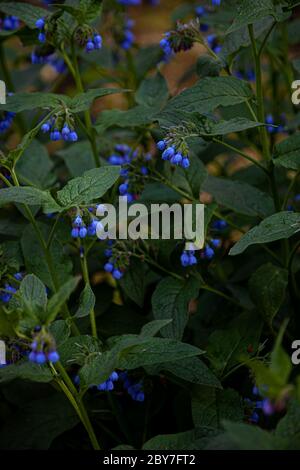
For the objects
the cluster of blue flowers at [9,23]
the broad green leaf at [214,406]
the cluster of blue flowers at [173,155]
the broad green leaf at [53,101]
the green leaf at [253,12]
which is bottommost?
the broad green leaf at [214,406]

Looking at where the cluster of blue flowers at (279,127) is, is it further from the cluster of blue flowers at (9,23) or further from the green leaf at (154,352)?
the green leaf at (154,352)

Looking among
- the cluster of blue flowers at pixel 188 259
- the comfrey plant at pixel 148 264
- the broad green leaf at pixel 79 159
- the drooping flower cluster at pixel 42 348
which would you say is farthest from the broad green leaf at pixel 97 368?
the broad green leaf at pixel 79 159

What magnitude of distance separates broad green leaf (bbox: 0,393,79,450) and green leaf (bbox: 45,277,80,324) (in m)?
0.89

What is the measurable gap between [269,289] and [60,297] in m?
0.92

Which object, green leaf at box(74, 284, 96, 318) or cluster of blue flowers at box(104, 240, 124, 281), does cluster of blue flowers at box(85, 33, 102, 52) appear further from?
green leaf at box(74, 284, 96, 318)

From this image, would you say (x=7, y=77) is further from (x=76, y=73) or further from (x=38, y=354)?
(x=38, y=354)

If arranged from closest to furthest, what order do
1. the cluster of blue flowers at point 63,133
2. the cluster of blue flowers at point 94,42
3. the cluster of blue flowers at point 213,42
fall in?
the cluster of blue flowers at point 63,133 → the cluster of blue flowers at point 94,42 → the cluster of blue flowers at point 213,42

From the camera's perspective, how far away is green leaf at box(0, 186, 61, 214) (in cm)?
196

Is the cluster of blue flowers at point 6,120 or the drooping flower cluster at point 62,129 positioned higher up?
the cluster of blue flowers at point 6,120

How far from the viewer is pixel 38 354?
1613 mm

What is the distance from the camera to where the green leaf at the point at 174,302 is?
229 centimetres

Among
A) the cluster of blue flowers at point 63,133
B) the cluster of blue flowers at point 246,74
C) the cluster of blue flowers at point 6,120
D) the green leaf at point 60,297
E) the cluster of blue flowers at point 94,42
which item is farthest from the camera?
the cluster of blue flowers at point 246,74

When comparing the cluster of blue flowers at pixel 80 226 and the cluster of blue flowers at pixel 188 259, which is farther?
the cluster of blue flowers at pixel 188 259

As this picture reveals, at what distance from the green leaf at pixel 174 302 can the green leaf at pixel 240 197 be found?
1.11ft
